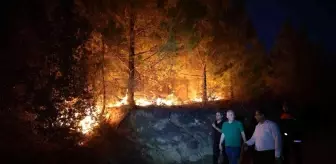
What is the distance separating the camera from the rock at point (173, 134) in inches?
552

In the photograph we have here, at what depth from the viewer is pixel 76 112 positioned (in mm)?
15125

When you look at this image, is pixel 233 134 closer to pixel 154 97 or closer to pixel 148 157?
pixel 148 157

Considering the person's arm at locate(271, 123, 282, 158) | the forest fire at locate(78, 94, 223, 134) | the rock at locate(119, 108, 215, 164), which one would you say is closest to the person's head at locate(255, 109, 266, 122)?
the person's arm at locate(271, 123, 282, 158)

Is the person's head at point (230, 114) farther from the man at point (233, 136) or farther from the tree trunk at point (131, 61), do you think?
the tree trunk at point (131, 61)

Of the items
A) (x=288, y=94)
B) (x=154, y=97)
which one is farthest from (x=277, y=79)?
(x=154, y=97)

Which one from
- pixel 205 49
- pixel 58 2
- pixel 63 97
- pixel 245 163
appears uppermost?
pixel 58 2

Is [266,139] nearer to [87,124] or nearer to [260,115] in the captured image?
[260,115]

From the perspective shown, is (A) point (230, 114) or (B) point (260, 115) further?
(A) point (230, 114)

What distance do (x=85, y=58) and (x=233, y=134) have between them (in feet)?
25.6

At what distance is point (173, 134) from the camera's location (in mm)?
14398

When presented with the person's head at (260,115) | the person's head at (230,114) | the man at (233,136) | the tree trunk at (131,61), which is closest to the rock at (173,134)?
the tree trunk at (131,61)

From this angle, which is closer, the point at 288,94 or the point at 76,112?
the point at 76,112

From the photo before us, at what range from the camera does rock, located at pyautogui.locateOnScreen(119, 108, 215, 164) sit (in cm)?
1402

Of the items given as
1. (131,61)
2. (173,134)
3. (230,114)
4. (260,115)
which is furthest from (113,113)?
(260,115)
